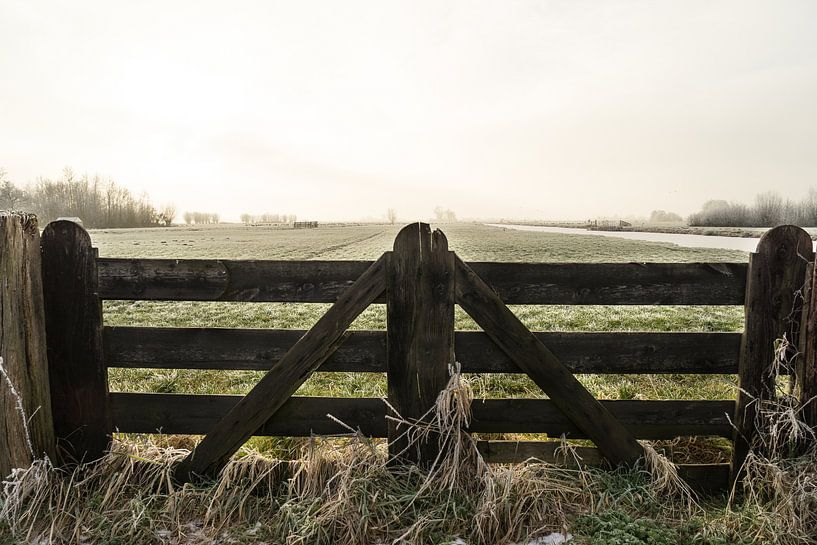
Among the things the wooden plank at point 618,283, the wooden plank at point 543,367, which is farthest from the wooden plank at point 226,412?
the wooden plank at point 618,283

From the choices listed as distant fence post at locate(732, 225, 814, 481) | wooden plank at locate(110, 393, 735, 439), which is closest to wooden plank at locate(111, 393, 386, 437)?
wooden plank at locate(110, 393, 735, 439)

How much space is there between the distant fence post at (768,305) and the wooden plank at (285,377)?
272 cm

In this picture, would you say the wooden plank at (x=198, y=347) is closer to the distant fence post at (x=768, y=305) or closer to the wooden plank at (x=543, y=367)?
the wooden plank at (x=543, y=367)

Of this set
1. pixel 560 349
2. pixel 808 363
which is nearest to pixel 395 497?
pixel 560 349

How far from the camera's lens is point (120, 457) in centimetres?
342

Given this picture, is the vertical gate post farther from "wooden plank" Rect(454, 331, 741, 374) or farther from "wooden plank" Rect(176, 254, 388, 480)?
"wooden plank" Rect(454, 331, 741, 374)

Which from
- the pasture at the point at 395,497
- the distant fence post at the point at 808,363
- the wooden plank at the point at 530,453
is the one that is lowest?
the pasture at the point at 395,497

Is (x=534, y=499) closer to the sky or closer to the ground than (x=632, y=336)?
closer to the ground

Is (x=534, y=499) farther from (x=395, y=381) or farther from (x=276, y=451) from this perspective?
(x=276, y=451)

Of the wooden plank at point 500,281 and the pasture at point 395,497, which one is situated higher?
the wooden plank at point 500,281

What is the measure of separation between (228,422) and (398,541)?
4.80 ft

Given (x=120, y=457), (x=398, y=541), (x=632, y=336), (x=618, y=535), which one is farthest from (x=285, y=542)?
(x=632, y=336)

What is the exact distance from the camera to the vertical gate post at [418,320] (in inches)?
126

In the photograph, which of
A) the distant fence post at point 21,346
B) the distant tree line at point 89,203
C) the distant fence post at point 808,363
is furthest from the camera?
the distant tree line at point 89,203
